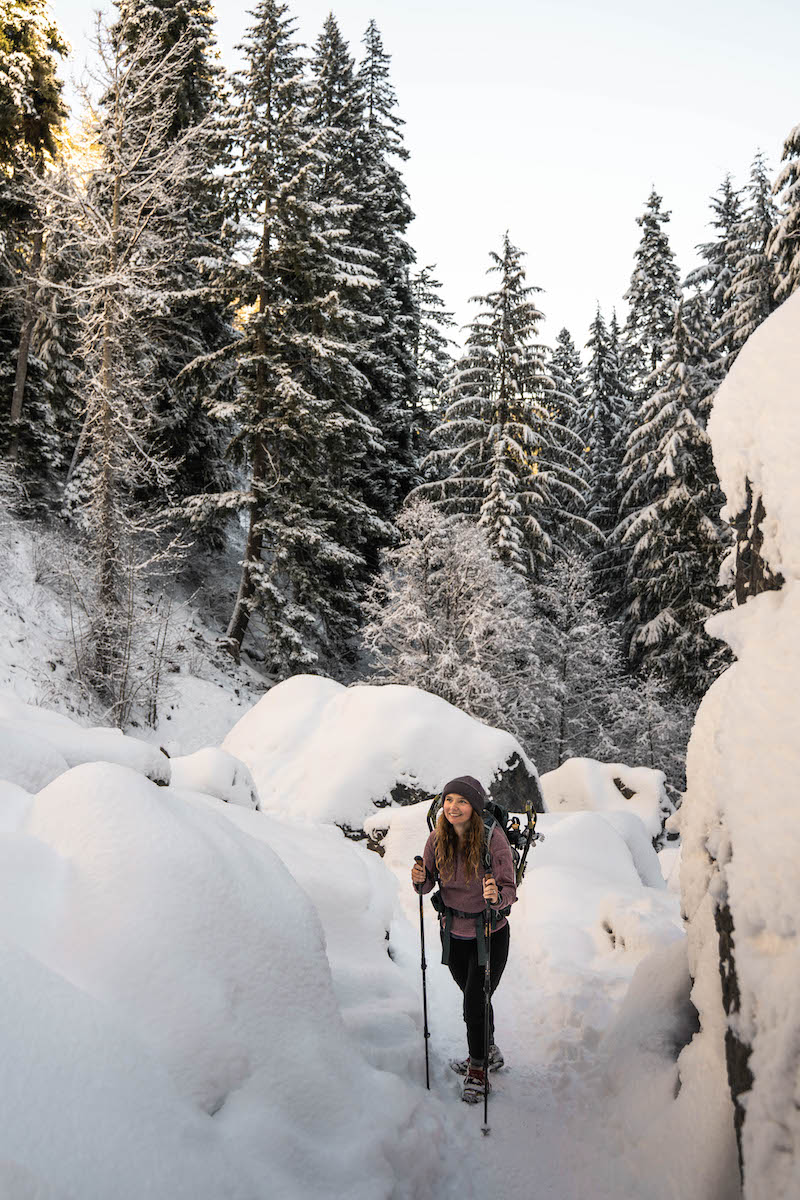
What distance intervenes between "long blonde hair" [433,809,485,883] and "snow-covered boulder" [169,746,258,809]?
449 centimetres

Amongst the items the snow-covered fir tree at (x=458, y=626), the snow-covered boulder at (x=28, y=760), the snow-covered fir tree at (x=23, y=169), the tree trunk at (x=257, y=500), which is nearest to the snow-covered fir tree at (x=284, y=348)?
the tree trunk at (x=257, y=500)

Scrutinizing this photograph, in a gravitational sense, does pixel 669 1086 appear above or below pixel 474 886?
below

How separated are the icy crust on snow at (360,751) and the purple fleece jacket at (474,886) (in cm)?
599

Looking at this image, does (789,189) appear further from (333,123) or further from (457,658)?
(333,123)

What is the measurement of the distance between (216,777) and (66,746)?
250 centimetres

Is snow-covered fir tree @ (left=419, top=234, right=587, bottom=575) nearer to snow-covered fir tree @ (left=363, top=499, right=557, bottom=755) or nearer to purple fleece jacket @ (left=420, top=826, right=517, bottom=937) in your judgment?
snow-covered fir tree @ (left=363, top=499, right=557, bottom=755)

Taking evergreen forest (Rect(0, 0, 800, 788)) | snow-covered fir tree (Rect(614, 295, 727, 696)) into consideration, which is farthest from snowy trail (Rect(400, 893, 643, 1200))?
snow-covered fir tree (Rect(614, 295, 727, 696))

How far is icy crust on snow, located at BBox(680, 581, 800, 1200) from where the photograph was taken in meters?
2.48

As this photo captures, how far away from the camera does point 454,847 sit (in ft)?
13.7

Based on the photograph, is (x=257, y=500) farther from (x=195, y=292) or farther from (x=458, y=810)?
(x=458, y=810)

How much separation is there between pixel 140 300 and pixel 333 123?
1345 cm

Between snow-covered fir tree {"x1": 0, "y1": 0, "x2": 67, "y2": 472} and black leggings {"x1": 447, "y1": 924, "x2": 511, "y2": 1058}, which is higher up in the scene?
snow-covered fir tree {"x1": 0, "y1": 0, "x2": 67, "y2": 472}

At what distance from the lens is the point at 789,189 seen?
1416 cm

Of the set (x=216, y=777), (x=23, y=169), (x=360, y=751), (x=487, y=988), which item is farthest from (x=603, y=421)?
(x=487, y=988)
